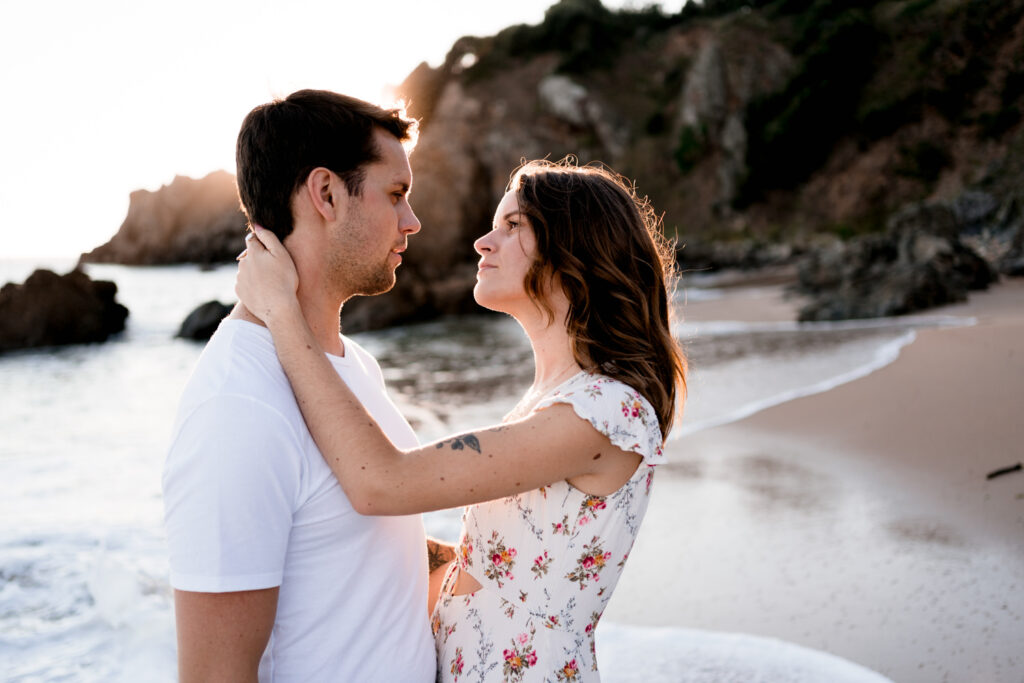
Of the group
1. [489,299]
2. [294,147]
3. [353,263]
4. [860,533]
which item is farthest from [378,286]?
[860,533]

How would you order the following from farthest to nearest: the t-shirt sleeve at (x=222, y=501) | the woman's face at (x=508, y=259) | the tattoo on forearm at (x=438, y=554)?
the tattoo on forearm at (x=438, y=554) < the woman's face at (x=508, y=259) < the t-shirt sleeve at (x=222, y=501)

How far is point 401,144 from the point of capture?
2.08 meters

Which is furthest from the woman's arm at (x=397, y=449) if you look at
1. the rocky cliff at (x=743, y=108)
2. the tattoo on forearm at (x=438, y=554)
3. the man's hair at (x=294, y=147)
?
the rocky cliff at (x=743, y=108)

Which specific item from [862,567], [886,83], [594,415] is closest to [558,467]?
[594,415]

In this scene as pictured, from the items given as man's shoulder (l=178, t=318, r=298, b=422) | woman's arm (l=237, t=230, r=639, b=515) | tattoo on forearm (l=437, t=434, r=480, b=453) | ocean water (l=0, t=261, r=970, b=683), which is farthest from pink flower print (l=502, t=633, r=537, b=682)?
ocean water (l=0, t=261, r=970, b=683)

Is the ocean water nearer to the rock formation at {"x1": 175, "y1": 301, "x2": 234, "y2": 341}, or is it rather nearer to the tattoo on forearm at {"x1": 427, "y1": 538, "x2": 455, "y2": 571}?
the rock formation at {"x1": 175, "y1": 301, "x2": 234, "y2": 341}

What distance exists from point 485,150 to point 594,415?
154 ft

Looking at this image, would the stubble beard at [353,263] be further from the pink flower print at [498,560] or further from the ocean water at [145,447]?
the ocean water at [145,447]

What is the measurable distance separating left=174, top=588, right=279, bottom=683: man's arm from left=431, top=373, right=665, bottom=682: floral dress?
66 centimetres

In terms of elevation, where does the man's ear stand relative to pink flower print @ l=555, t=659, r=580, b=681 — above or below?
above

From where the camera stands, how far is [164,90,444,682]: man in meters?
1.45

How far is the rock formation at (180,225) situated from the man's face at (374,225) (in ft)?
133

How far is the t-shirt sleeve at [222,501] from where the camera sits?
142cm

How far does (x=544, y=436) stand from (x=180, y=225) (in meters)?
43.8
